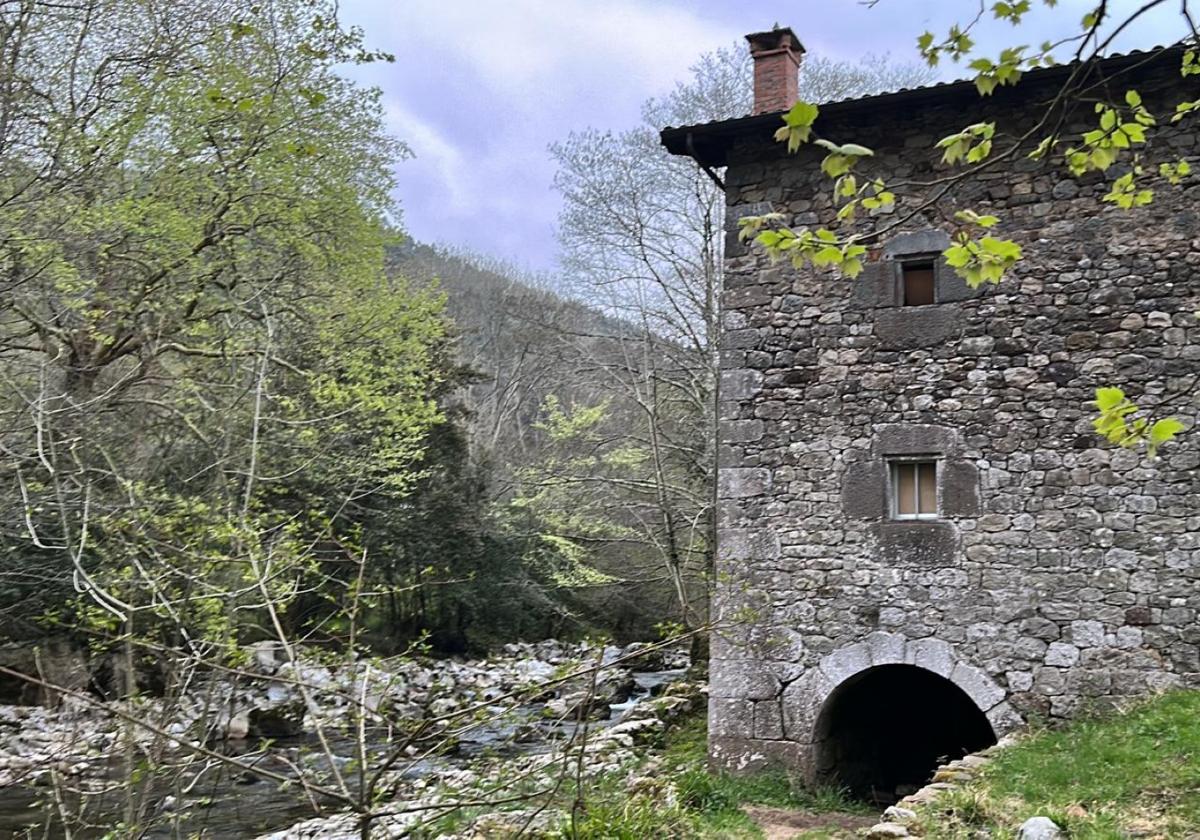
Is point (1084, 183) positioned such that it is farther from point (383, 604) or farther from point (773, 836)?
point (383, 604)

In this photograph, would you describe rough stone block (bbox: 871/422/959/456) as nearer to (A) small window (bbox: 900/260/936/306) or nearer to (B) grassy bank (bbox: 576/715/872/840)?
(A) small window (bbox: 900/260/936/306)

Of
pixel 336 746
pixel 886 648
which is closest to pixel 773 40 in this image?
pixel 886 648

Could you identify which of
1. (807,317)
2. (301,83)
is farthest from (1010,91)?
(301,83)

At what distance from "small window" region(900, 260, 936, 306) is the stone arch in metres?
2.66

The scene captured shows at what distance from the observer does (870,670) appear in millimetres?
8039

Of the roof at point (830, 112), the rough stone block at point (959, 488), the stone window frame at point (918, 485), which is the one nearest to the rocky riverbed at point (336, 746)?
the stone window frame at point (918, 485)

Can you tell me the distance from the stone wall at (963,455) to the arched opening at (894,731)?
77 centimetres

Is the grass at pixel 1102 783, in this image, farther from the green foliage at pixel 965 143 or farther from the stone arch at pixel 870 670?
the green foliage at pixel 965 143

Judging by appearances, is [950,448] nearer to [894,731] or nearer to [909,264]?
[909,264]

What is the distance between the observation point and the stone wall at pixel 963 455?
7430 millimetres

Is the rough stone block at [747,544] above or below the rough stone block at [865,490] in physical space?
below

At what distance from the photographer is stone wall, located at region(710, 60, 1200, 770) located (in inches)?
293

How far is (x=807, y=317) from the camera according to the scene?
27.7 ft

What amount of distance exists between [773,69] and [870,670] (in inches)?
205
